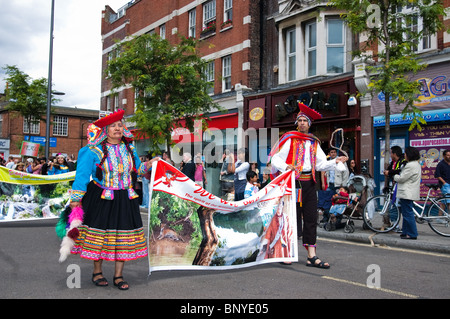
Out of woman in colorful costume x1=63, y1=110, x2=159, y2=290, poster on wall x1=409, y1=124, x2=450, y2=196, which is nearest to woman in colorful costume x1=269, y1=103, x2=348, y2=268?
woman in colorful costume x1=63, y1=110, x2=159, y2=290

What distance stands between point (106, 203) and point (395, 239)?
19.6 ft

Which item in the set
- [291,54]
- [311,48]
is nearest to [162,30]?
[291,54]

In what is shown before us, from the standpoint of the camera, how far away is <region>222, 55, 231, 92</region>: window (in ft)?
70.4

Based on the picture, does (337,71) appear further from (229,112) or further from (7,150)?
(7,150)

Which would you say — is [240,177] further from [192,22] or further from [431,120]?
[192,22]

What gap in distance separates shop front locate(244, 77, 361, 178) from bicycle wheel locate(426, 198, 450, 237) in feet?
17.8

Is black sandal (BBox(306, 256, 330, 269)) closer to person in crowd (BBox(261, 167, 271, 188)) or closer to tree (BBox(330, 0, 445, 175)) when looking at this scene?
tree (BBox(330, 0, 445, 175))

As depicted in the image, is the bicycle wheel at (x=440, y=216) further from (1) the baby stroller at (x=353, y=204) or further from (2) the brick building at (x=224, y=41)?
(2) the brick building at (x=224, y=41)

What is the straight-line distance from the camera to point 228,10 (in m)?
21.5

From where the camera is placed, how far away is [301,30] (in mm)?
17922

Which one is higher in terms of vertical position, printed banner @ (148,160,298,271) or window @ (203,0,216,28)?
window @ (203,0,216,28)

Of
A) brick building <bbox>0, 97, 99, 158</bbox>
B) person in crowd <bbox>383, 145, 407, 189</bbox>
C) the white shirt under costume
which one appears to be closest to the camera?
the white shirt under costume
